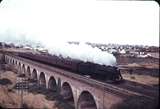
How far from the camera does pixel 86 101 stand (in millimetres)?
15961

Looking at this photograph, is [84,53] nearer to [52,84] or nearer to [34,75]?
[52,84]

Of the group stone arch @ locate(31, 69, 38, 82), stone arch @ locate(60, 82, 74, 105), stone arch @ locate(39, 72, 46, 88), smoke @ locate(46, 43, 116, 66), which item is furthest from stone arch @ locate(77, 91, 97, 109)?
stone arch @ locate(31, 69, 38, 82)

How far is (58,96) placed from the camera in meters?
19.3

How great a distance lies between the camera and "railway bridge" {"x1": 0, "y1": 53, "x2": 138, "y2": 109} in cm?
1198

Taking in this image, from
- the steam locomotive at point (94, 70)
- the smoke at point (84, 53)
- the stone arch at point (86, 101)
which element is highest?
the smoke at point (84, 53)

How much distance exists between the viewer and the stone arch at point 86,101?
1556cm

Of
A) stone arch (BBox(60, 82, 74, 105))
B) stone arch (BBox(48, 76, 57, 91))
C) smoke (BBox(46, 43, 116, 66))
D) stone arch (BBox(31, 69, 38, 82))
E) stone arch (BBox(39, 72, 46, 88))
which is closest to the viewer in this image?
stone arch (BBox(60, 82, 74, 105))

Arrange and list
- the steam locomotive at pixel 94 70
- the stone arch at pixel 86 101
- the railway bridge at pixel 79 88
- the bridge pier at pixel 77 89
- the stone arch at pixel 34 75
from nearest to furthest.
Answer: the railway bridge at pixel 79 88 → the bridge pier at pixel 77 89 → the stone arch at pixel 86 101 → the steam locomotive at pixel 94 70 → the stone arch at pixel 34 75

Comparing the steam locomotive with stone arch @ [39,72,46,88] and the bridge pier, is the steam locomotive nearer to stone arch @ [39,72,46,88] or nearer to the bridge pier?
the bridge pier

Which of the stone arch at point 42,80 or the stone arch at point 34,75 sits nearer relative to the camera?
the stone arch at point 42,80


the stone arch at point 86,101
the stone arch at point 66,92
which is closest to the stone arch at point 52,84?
the stone arch at point 66,92

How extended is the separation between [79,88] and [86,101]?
1.22 meters

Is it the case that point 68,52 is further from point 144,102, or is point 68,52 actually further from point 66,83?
point 144,102

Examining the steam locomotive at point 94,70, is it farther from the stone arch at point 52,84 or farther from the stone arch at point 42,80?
the stone arch at point 42,80
